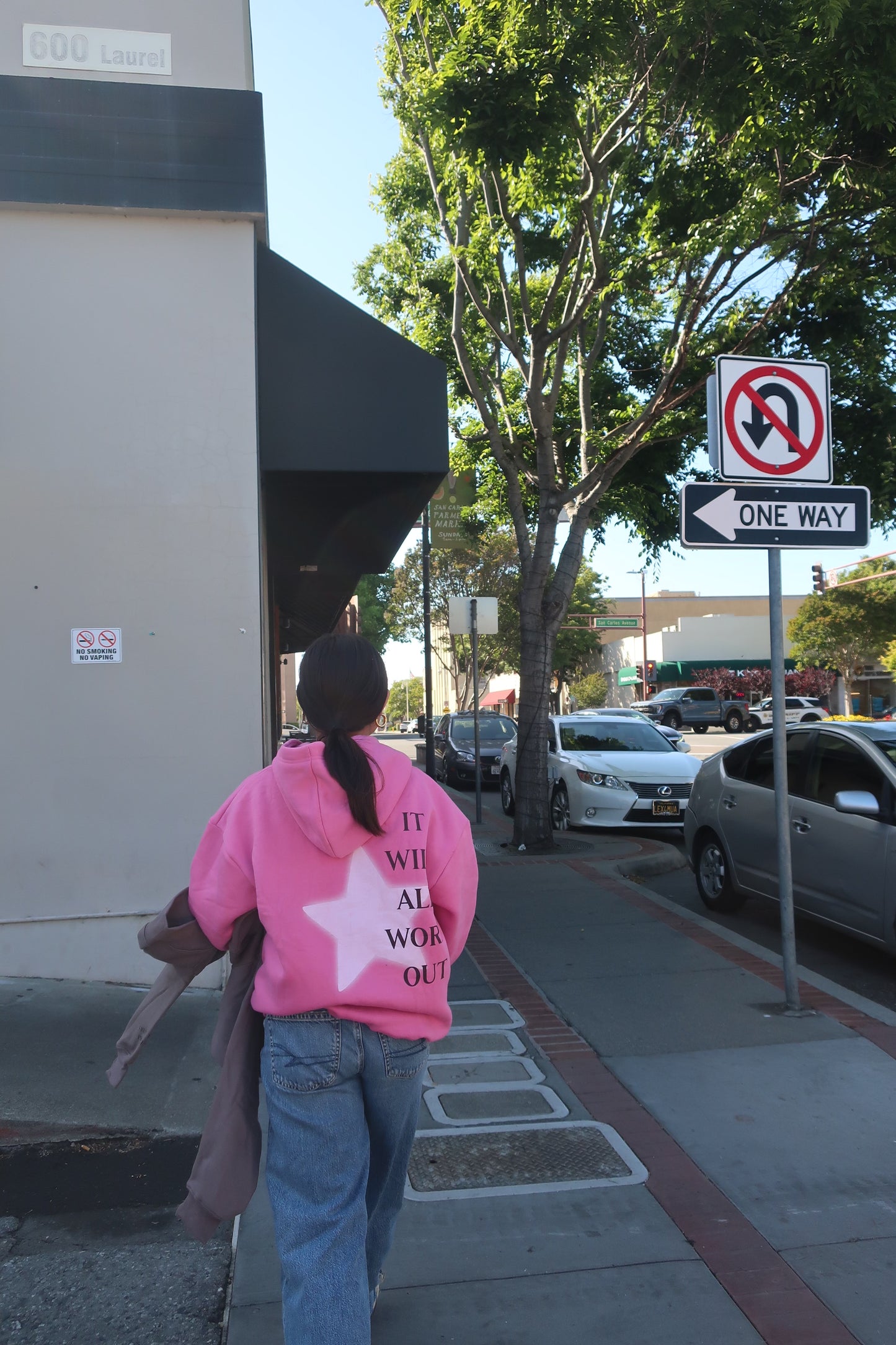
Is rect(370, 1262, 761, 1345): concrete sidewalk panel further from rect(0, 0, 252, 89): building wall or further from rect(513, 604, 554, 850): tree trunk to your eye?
rect(513, 604, 554, 850): tree trunk

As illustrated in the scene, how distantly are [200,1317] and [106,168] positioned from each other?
574 cm

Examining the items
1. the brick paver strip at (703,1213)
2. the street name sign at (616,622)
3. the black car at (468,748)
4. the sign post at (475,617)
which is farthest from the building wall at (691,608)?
the brick paver strip at (703,1213)

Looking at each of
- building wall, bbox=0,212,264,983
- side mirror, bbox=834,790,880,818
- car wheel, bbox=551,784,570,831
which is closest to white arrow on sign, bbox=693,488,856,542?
side mirror, bbox=834,790,880,818

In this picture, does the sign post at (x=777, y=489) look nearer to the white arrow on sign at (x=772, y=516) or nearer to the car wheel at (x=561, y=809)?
the white arrow on sign at (x=772, y=516)

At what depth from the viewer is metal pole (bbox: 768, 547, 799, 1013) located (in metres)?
5.52

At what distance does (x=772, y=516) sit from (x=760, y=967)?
279 centimetres

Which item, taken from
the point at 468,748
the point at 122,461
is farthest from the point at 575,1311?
the point at 468,748

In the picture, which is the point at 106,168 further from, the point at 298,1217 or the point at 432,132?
the point at 298,1217

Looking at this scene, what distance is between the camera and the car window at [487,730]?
72.7 feet

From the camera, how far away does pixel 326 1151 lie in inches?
89.2

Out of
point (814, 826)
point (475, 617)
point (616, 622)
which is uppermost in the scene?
point (616, 622)

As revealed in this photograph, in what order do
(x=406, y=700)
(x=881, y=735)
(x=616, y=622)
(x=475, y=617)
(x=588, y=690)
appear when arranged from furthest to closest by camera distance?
(x=406, y=700) → (x=588, y=690) → (x=616, y=622) → (x=475, y=617) → (x=881, y=735)

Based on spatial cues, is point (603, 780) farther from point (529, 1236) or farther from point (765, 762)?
point (529, 1236)

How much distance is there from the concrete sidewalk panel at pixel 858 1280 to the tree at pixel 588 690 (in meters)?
52.6
